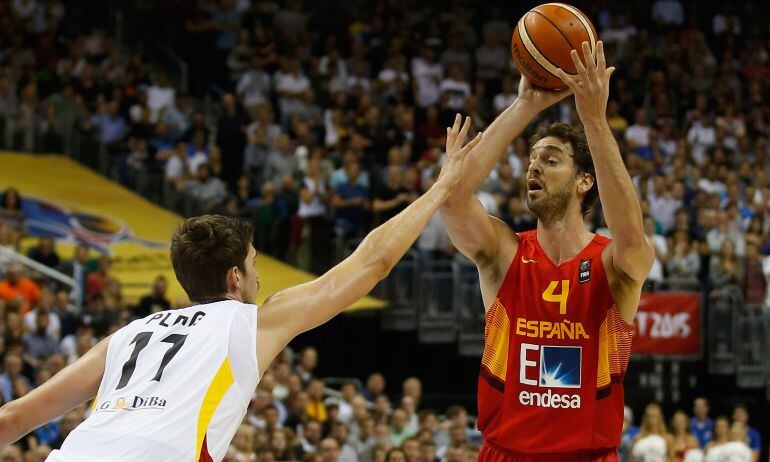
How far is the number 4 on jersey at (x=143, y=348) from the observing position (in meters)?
5.47

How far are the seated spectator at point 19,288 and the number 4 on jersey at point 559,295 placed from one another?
10598 mm

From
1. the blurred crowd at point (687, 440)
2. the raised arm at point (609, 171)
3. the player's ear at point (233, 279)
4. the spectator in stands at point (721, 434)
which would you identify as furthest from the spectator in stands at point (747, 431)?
the player's ear at point (233, 279)

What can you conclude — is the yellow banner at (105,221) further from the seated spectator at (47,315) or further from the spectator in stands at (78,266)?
the seated spectator at (47,315)

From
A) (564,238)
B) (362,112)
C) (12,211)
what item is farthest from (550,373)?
(362,112)

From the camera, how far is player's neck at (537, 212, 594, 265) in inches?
278

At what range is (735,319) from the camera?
63.4 feet

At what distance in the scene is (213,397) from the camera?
5.42 metres

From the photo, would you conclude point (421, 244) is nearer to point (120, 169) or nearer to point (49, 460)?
point (120, 169)

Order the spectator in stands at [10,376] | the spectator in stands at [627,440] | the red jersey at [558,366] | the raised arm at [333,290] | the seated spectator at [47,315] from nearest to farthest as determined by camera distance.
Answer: the raised arm at [333,290]
the red jersey at [558,366]
the spectator in stands at [10,376]
the seated spectator at [47,315]
the spectator in stands at [627,440]

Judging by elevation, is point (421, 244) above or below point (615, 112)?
below

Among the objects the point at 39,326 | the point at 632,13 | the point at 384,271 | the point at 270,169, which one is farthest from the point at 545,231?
the point at 632,13

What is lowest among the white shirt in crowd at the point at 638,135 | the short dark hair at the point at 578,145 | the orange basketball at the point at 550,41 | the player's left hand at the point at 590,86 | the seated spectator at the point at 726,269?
the seated spectator at the point at 726,269

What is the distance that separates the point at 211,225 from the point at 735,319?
48.6 ft

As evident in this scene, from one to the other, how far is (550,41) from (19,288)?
1095 centimetres
